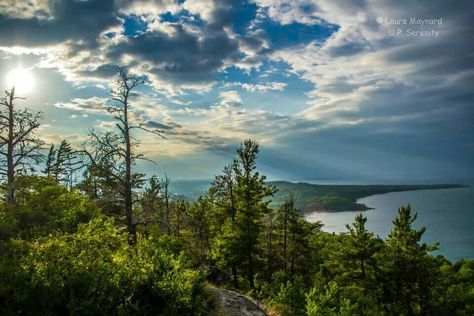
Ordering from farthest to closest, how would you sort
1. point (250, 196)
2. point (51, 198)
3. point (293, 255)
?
point (293, 255), point (250, 196), point (51, 198)

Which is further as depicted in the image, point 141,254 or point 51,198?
point 51,198

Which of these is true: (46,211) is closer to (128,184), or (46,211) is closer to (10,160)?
(10,160)

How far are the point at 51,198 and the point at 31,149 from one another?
5.48 m

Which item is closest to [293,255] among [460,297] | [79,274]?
[460,297]

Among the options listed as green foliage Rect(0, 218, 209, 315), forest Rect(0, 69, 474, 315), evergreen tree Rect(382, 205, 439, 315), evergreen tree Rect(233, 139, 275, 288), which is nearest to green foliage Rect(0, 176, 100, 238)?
forest Rect(0, 69, 474, 315)

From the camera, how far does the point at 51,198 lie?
880 inches

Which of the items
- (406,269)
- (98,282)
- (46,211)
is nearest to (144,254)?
(98,282)

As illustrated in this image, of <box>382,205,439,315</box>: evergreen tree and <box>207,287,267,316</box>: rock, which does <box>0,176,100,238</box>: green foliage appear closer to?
<box>207,287,267,316</box>: rock

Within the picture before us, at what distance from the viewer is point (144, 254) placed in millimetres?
14125

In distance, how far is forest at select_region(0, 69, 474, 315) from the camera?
1097 centimetres

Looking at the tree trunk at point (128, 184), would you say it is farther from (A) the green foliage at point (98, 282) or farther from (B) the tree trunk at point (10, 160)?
(B) the tree trunk at point (10, 160)

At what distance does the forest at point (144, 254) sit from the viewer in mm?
10969

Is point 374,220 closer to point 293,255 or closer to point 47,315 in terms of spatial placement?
point 293,255

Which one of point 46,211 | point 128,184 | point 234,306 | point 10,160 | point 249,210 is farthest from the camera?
point 249,210
